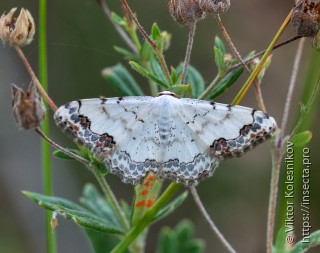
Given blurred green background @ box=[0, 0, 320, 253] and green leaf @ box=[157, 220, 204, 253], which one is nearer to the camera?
green leaf @ box=[157, 220, 204, 253]

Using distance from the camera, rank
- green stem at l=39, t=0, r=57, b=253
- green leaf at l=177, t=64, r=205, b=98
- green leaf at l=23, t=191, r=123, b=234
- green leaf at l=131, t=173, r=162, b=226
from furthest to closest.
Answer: green leaf at l=177, t=64, r=205, b=98, green stem at l=39, t=0, r=57, b=253, green leaf at l=131, t=173, r=162, b=226, green leaf at l=23, t=191, r=123, b=234

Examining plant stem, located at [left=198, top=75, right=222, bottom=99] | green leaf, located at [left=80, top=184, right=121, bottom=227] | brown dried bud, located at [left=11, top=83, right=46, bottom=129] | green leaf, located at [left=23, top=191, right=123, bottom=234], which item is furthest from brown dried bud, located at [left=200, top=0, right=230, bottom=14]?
green leaf, located at [left=80, top=184, right=121, bottom=227]

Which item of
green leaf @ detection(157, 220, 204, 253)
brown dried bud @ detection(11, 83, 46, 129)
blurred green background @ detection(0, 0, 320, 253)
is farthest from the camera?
blurred green background @ detection(0, 0, 320, 253)

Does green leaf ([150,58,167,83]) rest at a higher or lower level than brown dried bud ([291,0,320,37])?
lower

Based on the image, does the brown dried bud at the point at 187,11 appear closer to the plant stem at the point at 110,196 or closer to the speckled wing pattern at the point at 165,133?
the speckled wing pattern at the point at 165,133

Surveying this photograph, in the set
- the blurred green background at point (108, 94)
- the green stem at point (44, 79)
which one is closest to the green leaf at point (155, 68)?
the green stem at point (44, 79)

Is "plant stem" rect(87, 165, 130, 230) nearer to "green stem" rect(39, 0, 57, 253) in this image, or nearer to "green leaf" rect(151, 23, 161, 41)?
"green stem" rect(39, 0, 57, 253)
